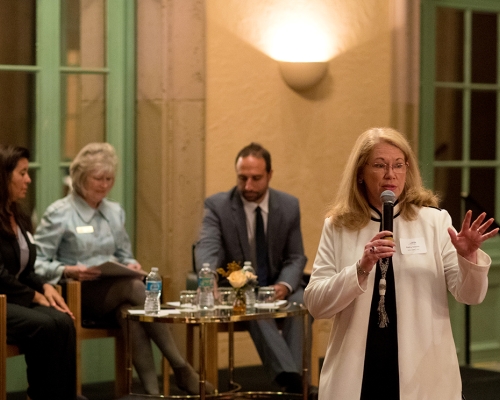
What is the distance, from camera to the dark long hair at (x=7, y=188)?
4648 mm

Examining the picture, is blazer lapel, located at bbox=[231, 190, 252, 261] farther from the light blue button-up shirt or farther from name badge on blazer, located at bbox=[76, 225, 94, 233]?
name badge on blazer, located at bbox=[76, 225, 94, 233]

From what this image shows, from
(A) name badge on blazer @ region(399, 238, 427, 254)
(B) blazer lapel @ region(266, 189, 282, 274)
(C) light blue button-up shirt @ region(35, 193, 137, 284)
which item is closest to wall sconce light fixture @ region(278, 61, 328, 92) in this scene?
(B) blazer lapel @ region(266, 189, 282, 274)

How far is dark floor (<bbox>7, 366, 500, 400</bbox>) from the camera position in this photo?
530cm

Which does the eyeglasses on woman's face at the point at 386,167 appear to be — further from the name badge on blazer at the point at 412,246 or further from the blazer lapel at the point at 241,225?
the blazer lapel at the point at 241,225

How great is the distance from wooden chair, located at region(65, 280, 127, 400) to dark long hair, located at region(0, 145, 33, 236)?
15.9 inches

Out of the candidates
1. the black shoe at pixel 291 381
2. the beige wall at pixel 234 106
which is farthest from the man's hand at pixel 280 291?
the black shoe at pixel 291 381

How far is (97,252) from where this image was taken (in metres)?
5.11

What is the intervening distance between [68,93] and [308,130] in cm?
162

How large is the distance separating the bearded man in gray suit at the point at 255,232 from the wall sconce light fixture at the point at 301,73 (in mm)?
1027

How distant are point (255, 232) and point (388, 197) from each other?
8.29ft

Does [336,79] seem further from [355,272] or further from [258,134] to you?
[355,272]

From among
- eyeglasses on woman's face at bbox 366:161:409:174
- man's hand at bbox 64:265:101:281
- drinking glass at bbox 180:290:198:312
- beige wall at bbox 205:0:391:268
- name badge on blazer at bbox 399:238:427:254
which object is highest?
beige wall at bbox 205:0:391:268

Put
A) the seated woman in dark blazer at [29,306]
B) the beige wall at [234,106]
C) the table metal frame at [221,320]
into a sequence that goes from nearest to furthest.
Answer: the table metal frame at [221,320] → the seated woman in dark blazer at [29,306] → the beige wall at [234,106]

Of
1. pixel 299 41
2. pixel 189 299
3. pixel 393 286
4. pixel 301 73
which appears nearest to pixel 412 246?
pixel 393 286
